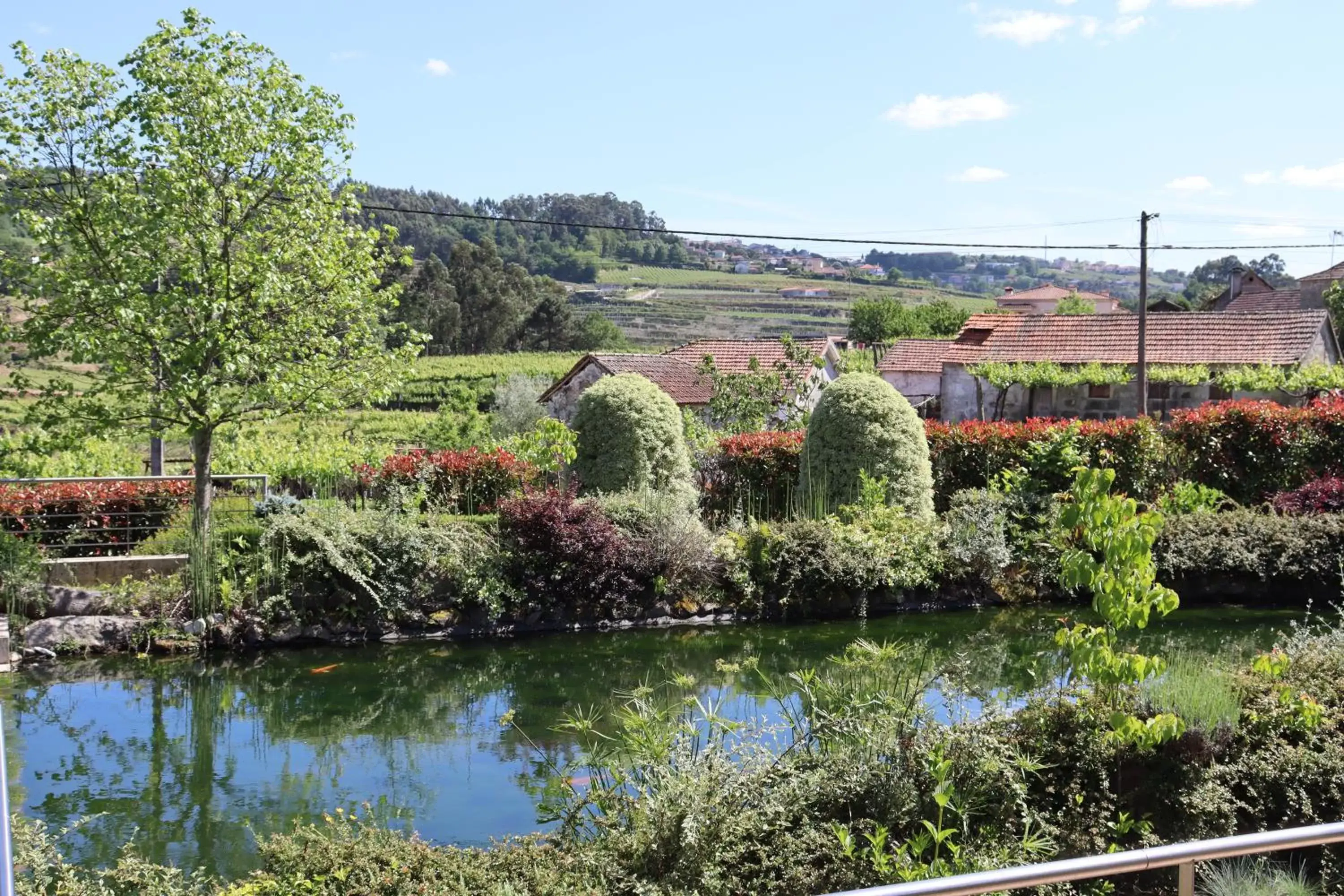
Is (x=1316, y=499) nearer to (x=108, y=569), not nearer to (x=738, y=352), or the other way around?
(x=108, y=569)

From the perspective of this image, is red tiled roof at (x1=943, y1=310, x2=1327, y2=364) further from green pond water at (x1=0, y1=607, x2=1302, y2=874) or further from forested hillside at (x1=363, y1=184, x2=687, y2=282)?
forested hillside at (x1=363, y1=184, x2=687, y2=282)

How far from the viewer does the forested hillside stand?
89.4 meters

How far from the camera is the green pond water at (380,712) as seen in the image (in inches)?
292

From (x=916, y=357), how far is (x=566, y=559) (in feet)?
119

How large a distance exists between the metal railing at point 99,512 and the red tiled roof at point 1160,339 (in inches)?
1024

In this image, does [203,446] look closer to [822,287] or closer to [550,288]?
[550,288]

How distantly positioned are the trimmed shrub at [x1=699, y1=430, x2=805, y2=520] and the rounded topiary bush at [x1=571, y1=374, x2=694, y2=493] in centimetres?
166

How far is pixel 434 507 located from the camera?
49.3 ft

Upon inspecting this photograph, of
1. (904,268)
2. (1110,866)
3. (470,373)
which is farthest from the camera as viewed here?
(904,268)

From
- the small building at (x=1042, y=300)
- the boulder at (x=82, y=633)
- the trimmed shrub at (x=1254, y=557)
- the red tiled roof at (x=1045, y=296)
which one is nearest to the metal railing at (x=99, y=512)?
the boulder at (x=82, y=633)

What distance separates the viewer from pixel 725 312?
97.4 m

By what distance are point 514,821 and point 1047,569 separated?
8.87 meters

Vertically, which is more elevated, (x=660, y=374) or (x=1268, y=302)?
(x=1268, y=302)

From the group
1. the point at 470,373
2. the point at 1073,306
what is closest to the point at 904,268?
the point at 1073,306
